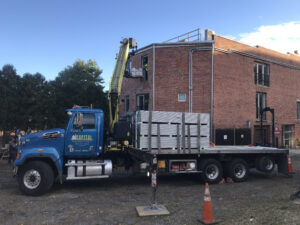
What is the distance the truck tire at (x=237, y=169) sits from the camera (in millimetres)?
10250

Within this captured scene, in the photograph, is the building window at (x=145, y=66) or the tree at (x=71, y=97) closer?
the tree at (x=71, y=97)

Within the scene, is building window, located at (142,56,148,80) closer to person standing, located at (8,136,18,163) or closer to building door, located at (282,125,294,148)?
person standing, located at (8,136,18,163)

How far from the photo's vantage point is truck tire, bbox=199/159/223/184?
388 inches

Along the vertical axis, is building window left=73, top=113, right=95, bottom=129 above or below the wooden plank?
above

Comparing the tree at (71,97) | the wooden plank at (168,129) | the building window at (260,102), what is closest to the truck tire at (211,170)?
the wooden plank at (168,129)

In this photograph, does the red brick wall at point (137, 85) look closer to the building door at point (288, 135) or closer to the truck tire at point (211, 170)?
the truck tire at point (211, 170)

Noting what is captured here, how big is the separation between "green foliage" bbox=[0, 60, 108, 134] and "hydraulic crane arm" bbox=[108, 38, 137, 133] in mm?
5948

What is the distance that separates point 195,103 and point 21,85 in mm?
13345

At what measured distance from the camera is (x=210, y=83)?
21.2 meters

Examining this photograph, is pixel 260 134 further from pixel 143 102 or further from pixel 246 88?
pixel 143 102

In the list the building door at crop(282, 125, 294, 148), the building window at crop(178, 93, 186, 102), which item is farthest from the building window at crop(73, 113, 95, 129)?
the building door at crop(282, 125, 294, 148)

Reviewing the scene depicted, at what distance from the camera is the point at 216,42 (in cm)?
2150

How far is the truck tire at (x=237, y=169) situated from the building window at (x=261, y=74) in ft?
53.6

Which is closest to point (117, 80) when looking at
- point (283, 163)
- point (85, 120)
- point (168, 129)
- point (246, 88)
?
point (85, 120)
